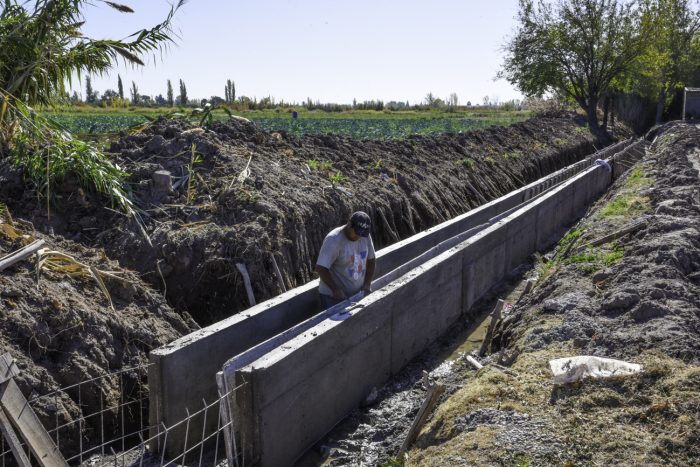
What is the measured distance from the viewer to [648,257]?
7.05m

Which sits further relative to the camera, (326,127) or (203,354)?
(326,127)

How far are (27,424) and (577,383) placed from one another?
3552 millimetres

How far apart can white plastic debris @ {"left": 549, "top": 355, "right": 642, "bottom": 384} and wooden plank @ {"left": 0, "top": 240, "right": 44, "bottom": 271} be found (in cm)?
442

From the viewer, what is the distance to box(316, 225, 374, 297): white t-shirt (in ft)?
20.3

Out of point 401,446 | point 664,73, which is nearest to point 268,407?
point 401,446

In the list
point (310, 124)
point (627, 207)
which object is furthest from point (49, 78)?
point (310, 124)

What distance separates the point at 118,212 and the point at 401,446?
4248 millimetres

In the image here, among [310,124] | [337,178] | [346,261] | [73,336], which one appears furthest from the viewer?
[310,124]

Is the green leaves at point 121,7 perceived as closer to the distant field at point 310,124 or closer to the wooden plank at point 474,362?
the distant field at point 310,124

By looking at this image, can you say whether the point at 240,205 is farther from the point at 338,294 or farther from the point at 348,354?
the point at 348,354

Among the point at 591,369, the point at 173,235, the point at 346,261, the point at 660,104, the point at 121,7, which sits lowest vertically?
the point at 591,369

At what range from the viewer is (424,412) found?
15.1 feet

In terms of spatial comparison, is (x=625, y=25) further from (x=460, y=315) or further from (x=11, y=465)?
(x=11, y=465)

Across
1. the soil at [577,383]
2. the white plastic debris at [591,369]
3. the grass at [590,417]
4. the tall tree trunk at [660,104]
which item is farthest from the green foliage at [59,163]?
the tall tree trunk at [660,104]
